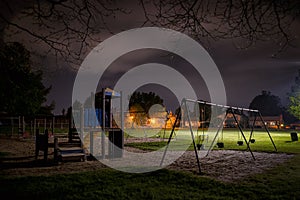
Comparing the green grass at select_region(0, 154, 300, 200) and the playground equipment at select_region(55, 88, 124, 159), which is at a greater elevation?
the playground equipment at select_region(55, 88, 124, 159)

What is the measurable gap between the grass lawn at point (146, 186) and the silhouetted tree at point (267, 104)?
437 feet

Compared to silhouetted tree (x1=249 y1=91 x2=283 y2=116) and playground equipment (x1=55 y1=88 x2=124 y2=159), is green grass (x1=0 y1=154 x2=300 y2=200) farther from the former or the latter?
silhouetted tree (x1=249 y1=91 x2=283 y2=116)

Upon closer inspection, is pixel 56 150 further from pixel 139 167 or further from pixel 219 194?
pixel 219 194

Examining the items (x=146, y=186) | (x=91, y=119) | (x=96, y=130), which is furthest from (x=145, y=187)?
(x=91, y=119)

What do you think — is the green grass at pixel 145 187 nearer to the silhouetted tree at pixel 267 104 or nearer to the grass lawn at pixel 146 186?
the grass lawn at pixel 146 186

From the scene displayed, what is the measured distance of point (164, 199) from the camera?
586cm

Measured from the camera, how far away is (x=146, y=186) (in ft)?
22.8

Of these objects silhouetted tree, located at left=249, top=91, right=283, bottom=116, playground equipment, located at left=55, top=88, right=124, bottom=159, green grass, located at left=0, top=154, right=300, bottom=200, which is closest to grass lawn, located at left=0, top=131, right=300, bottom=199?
green grass, located at left=0, top=154, right=300, bottom=200

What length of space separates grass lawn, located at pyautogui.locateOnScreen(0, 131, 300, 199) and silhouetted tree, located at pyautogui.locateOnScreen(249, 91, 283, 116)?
133 meters

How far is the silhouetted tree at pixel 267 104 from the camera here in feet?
432

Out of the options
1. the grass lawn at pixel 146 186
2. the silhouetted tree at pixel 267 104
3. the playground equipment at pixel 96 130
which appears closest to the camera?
the grass lawn at pixel 146 186

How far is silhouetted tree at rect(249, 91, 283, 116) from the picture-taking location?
13162cm

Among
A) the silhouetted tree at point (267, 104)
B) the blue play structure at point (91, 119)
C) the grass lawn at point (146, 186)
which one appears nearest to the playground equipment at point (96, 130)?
the blue play structure at point (91, 119)

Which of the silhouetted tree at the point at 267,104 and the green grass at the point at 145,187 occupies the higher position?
the silhouetted tree at the point at 267,104
